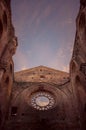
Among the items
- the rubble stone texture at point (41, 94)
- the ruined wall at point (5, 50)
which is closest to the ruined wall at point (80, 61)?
the rubble stone texture at point (41, 94)

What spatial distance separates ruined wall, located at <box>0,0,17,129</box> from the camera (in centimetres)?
1279

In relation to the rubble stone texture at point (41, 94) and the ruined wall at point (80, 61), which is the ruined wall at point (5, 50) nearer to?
the rubble stone texture at point (41, 94)

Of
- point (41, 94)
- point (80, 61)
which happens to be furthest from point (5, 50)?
point (80, 61)

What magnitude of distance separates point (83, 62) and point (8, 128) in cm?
677

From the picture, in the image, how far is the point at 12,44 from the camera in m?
14.5

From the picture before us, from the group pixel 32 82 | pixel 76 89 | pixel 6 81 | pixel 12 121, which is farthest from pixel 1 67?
pixel 76 89

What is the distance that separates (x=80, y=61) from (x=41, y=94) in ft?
15.9

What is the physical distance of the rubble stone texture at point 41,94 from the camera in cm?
1295

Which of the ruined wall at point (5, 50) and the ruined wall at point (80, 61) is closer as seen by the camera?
the ruined wall at point (5, 50)

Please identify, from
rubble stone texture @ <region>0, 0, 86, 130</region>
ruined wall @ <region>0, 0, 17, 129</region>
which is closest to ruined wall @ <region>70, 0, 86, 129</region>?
rubble stone texture @ <region>0, 0, 86, 130</region>

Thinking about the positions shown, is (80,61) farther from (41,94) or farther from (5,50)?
(5,50)

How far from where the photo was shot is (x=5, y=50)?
538 inches

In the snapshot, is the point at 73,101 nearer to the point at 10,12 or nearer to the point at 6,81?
the point at 6,81

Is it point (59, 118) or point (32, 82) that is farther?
point (32, 82)
